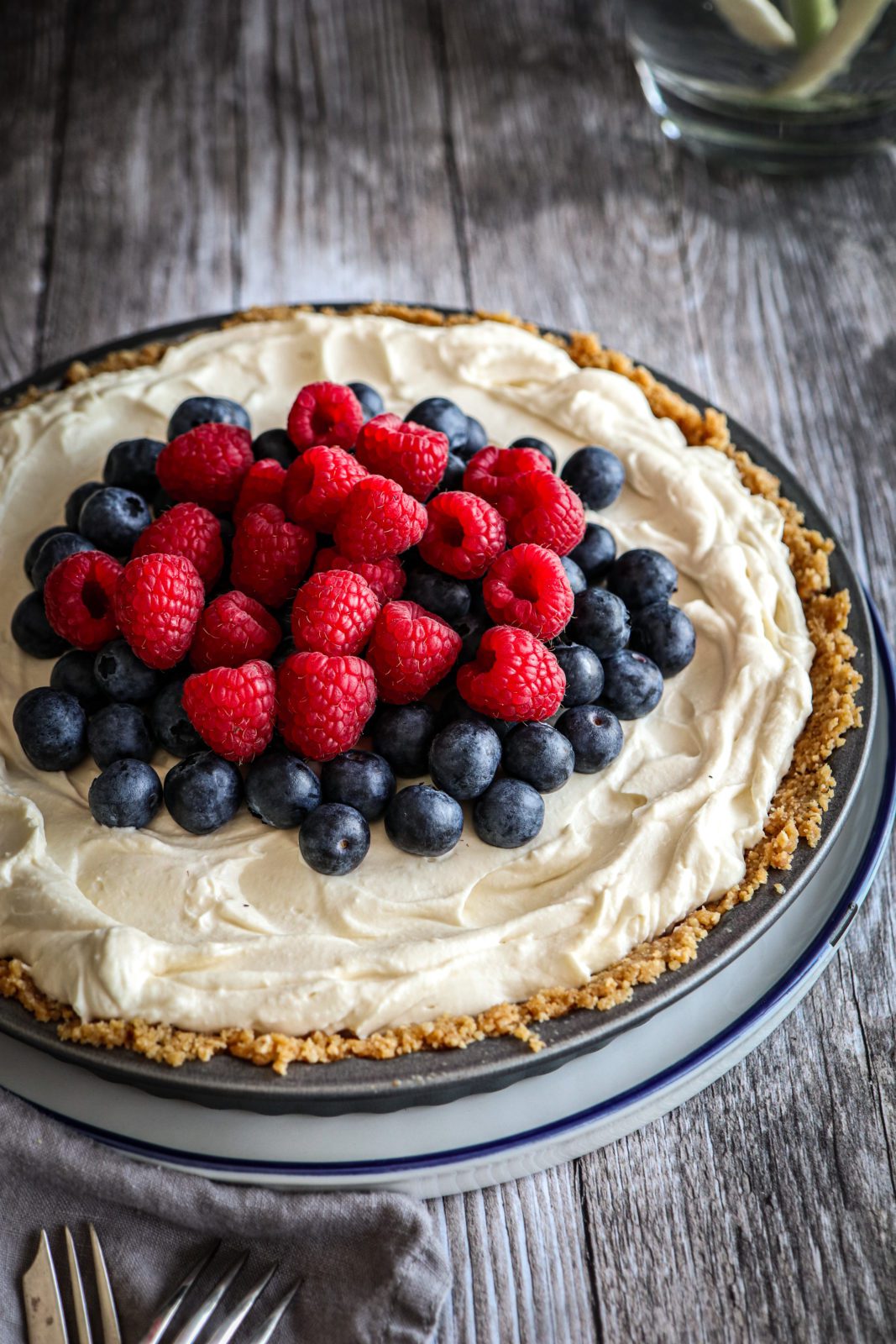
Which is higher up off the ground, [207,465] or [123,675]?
[207,465]

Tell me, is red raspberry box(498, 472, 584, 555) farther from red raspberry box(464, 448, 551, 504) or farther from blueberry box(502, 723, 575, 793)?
blueberry box(502, 723, 575, 793)

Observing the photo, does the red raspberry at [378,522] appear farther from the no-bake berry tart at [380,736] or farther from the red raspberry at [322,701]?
the red raspberry at [322,701]

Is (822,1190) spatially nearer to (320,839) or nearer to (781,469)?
(320,839)

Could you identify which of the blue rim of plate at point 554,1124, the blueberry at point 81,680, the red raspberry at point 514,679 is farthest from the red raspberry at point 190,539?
the blue rim of plate at point 554,1124

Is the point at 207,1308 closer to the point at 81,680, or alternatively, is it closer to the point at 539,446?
the point at 81,680

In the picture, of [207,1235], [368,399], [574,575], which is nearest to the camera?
[207,1235]

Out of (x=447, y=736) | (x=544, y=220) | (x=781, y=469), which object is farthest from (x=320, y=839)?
(x=544, y=220)

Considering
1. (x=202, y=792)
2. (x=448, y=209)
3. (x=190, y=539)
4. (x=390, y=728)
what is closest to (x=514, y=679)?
(x=390, y=728)

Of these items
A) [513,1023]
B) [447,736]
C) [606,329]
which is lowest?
[513,1023]
